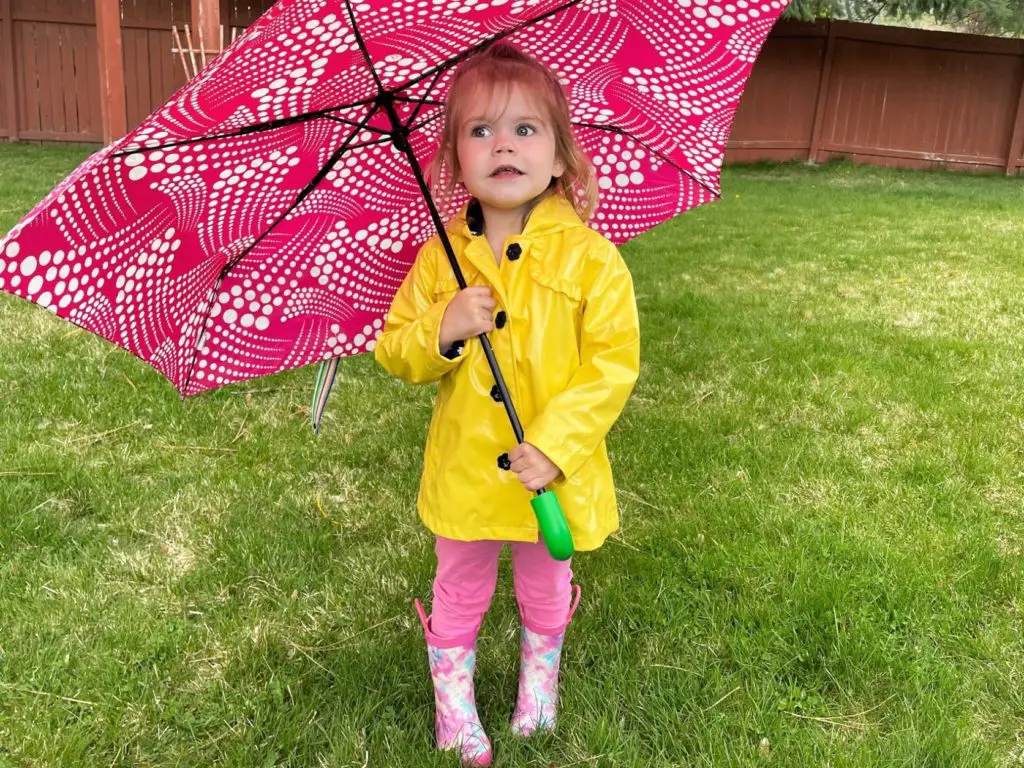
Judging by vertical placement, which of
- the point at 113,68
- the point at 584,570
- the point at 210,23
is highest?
the point at 210,23

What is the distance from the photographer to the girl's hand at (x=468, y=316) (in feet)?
5.21

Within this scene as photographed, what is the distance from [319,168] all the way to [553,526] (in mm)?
988

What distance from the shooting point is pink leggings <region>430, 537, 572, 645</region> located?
6.32ft

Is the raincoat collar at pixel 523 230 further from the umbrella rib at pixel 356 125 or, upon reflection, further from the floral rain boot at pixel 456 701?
the floral rain boot at pixel 456 701

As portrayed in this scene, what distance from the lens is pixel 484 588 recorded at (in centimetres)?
198

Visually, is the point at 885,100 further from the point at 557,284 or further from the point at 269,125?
the point at 269,125

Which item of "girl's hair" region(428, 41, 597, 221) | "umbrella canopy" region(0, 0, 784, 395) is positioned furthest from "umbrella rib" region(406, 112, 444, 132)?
"girl's hair" region(428, 41, 597, 221)

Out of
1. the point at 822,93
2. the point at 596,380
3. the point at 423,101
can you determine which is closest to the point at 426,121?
the point at 423,101

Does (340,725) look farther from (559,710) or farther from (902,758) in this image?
(902,758)

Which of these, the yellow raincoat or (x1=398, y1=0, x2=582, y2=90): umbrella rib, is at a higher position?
(x1=398, y1=0, x2=582, y2=90): umbrella rib

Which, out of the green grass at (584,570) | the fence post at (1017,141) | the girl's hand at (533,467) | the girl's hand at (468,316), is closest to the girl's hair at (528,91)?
the girl's hand at (468,316)

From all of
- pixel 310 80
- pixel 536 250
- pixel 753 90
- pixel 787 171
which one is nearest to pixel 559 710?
pixel 536 250

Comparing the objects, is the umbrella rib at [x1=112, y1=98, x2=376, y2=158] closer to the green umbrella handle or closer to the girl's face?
the girl's face

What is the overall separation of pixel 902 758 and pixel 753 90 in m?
15.0
